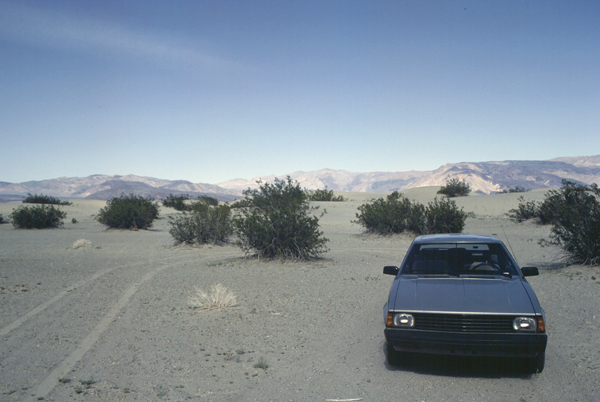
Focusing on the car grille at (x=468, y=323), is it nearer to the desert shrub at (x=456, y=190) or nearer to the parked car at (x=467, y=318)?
the parked car at (x=467, y=318)

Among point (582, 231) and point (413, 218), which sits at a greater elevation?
point (582, 231)

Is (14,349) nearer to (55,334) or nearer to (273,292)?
(55,334)

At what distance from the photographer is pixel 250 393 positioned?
4.94m

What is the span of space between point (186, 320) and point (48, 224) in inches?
1031

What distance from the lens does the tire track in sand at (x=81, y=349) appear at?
198 inches

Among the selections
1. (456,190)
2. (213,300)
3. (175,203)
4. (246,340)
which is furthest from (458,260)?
(456,190)

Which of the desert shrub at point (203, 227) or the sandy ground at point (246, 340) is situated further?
Answer: the desert shrub at point (203, 227)

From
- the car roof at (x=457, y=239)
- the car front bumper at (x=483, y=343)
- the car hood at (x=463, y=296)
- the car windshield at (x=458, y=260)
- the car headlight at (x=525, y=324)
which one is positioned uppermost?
the car roof at (x=457, y=239)

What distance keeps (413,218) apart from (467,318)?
1913 cm

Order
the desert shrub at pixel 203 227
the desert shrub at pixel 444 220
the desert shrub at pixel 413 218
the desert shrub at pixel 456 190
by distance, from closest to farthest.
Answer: the desert shrub at pixel 203 227
the desert shrub at pixel 444 220
the desert shrub at pixel 413 218
the desert shrub at pixel 456 190

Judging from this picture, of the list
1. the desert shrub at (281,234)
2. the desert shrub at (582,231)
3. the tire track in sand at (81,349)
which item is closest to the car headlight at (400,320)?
the tire track in sand at (81,349)

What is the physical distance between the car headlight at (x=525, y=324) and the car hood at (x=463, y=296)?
0.07 m

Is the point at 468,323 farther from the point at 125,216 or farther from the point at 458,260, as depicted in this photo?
the point at 125,216

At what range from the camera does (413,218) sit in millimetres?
23797
